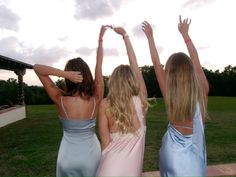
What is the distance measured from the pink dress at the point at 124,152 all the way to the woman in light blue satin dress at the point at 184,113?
0.80 ft

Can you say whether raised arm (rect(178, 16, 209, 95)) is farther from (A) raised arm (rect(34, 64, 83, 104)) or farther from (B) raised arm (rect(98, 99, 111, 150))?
(A) raised arm (rect(34, 64, 83, 104))

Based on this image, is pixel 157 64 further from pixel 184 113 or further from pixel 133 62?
pixel 184 113

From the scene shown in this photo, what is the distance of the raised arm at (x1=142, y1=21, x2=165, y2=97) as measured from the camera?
146 inches

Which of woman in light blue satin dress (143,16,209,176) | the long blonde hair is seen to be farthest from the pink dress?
the long blonde hair

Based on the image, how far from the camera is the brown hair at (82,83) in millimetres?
3729

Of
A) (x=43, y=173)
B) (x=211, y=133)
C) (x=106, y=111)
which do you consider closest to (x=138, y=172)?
(x=106, y=111)

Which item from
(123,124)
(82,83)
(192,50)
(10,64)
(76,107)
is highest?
(10,64)

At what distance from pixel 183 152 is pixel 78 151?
0.99m

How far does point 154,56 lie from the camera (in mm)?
3961

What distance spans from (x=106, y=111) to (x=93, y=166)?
652 mm

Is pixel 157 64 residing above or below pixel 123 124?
above

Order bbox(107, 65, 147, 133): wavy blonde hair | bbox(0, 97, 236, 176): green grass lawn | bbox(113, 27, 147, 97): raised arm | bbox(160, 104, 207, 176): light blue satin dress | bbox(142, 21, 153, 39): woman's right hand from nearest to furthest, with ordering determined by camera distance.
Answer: bbox(107, 65, 147, 133): wavy blonde hair, bbox(160, 104, 207, 176): light blue satin dress, bbox(113, 27, 147, 97): raised arm, bbox(142, 21, 153, 39): woman's right hand, bbox(0, 97, 236, 176): green grass lawn

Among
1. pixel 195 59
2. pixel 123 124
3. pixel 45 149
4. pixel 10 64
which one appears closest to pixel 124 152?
pixel 123 124

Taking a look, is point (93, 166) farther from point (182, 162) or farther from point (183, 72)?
point (183, 72)
